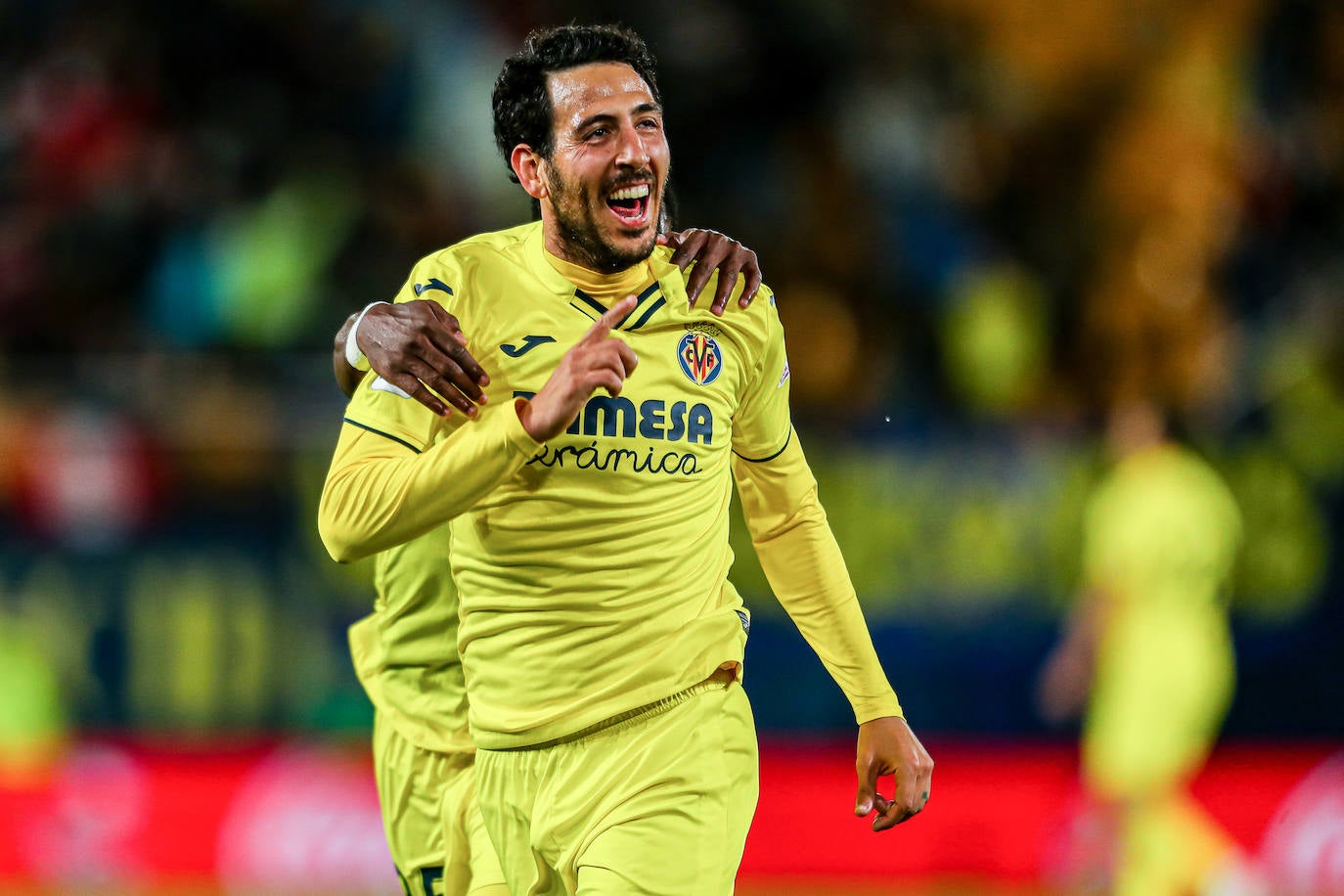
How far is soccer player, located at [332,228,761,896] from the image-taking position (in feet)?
11.8

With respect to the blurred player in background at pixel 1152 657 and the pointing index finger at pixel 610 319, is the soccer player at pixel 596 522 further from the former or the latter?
the blurred player in background at pixel 1152 657

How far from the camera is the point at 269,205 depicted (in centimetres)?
901

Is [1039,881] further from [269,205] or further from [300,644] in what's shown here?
[269,205]

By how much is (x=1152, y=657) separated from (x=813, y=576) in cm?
465

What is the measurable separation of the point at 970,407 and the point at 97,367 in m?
4.00

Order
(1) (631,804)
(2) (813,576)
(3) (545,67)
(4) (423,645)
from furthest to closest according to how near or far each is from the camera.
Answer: (4) (423,645) < (2) (813,576) < (3) (545,67) < (1) (631,804)

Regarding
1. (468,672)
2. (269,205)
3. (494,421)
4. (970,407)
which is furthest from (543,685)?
(269,205)

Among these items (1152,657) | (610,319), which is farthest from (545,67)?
(1152,657)

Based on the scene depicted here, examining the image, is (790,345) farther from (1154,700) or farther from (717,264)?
Result: (717,264)

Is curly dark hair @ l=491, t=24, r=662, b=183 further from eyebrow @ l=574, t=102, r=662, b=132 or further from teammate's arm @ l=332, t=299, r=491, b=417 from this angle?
teammate's arm @ l=332, t=299, r=491, b=417

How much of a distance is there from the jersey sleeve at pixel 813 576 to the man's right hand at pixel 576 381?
0.76 metres

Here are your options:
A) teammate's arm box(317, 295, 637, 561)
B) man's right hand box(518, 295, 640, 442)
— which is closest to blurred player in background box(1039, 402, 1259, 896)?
teammate's arm box(317, 295, 637, 561)

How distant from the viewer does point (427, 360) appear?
115 inches

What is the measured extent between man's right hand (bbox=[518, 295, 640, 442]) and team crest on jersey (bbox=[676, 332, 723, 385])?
42cm
